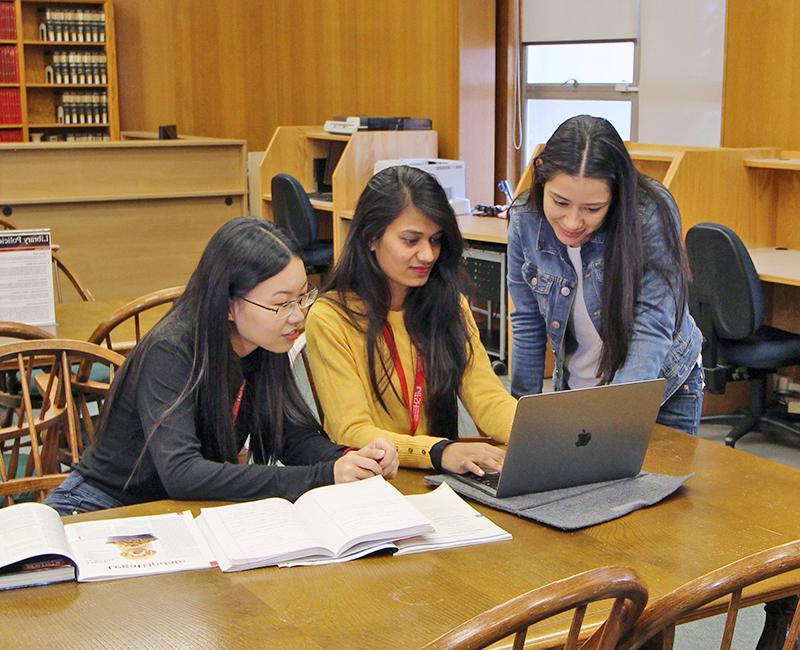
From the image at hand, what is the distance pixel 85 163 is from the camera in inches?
236

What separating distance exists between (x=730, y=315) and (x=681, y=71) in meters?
1.98

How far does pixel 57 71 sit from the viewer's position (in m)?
8.57

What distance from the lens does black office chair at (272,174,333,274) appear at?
6.02 metres

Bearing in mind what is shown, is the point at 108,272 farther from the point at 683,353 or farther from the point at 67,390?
the point at 683,353

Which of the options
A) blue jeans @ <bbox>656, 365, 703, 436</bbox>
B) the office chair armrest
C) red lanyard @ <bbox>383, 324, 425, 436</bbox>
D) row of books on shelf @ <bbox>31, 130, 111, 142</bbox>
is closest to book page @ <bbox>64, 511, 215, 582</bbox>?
red lanyard @ <bbox>383, 324, 425, 436</bbox>

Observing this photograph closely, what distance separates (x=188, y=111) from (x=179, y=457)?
7538mm

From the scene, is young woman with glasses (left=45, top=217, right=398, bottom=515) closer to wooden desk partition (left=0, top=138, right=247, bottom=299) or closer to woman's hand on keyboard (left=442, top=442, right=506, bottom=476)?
woman's hand on keyboard (left=442, top=442, right=506, bottom=476)

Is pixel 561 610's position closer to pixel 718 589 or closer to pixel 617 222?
pixel 718 589

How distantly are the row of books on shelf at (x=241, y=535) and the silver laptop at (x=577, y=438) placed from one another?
0.11 meters

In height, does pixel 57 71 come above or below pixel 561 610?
above

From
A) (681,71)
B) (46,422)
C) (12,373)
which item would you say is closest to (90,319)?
(12,373)

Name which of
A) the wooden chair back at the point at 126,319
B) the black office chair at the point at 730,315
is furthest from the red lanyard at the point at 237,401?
the black office chair at the point at 730,315

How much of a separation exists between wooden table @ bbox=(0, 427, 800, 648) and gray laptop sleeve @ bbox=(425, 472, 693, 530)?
0.6 inches

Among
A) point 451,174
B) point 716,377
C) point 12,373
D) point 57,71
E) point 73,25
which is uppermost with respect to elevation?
point 73,25
